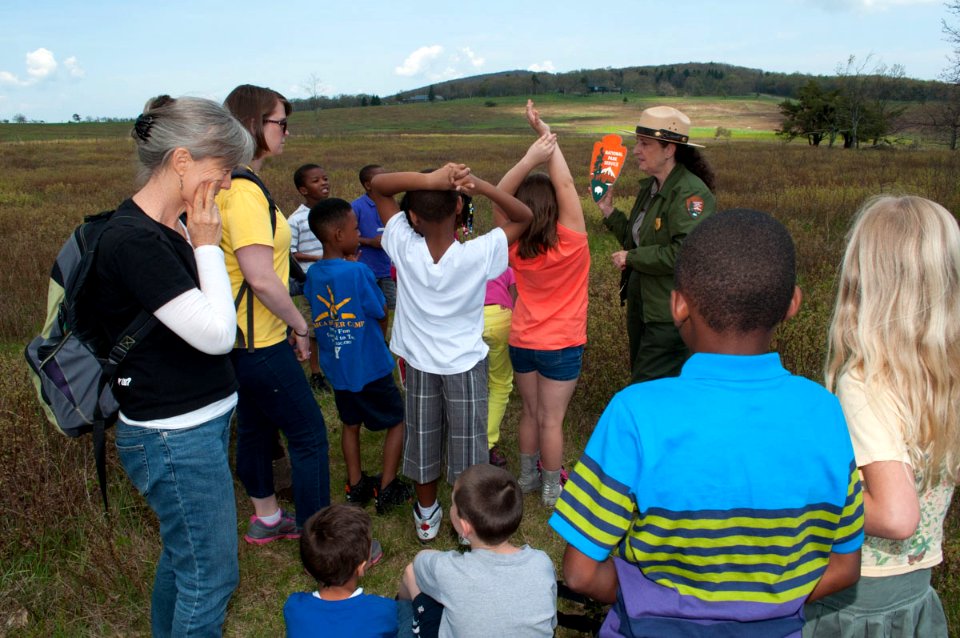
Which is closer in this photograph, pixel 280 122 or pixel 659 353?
pixel 280 122

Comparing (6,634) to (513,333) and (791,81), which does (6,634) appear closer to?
(513,333)

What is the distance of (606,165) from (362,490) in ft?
7.69

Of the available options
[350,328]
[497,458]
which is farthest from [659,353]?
[350,328]

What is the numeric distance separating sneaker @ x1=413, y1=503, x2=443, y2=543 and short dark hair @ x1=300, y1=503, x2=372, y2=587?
968mm

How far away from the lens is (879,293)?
1.58 meters

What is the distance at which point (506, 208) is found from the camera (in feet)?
9.15

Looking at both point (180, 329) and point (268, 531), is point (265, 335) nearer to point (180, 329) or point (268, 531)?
point (180, 329)

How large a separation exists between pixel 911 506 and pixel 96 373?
2156 mm

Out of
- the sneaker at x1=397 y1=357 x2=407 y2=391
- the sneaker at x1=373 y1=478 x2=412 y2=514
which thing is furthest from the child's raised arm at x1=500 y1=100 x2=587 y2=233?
the sneaker at x1=373 y1=478 x2=412 y2=514

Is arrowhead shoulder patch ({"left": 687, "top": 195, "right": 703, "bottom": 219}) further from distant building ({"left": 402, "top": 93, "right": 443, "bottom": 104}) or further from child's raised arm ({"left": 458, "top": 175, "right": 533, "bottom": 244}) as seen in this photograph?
distant building ({"left": 402, "top": 93, "right": 443, "bottom": 104})

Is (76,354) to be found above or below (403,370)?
above

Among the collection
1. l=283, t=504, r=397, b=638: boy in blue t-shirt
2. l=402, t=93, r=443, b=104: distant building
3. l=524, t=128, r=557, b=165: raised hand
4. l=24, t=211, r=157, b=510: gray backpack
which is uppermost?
l=402, t=93, r=443, b=104: distant building

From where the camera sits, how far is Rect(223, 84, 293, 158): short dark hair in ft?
9.20

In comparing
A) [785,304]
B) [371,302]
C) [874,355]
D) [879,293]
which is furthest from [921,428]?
[371,302]
